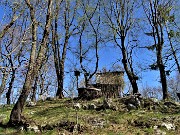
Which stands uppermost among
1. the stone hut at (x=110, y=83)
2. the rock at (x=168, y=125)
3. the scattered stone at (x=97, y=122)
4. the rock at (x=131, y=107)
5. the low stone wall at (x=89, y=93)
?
the stone hut at (x=110, y=83)

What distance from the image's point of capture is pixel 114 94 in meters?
19.7

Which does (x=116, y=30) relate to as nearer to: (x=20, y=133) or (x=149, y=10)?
(x=149, y=10)

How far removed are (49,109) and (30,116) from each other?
1427 millimetres

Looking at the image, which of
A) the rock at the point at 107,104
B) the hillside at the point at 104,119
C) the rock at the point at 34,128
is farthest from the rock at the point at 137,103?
the rock at the point at 34,128

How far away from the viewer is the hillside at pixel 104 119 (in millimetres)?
12406

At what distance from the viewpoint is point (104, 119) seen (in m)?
13.4

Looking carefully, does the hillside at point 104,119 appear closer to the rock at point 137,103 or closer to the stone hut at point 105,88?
the rock at point 137,103

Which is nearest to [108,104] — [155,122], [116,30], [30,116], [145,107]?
[145,107]

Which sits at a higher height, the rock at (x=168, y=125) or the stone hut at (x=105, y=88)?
the stone hut at (x=105, y=88)

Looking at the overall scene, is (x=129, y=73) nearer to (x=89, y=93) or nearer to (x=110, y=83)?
(x=110, y=83)

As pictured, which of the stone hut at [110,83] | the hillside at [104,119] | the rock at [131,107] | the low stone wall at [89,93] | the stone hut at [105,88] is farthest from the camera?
the stone hut at [110,83]

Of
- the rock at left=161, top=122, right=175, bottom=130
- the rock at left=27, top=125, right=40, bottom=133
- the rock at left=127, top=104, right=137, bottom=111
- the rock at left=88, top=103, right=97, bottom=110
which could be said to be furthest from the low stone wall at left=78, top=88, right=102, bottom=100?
the rock at left=161, top=122, right=175, bottom=130

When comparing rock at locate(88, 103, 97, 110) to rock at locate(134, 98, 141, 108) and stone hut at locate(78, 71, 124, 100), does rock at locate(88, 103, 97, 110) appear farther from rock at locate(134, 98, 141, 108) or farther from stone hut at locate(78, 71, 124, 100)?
stone hut at locate(78, 71, 124, 100)

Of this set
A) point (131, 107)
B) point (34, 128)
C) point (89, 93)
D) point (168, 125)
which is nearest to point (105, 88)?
point (89, 93)
